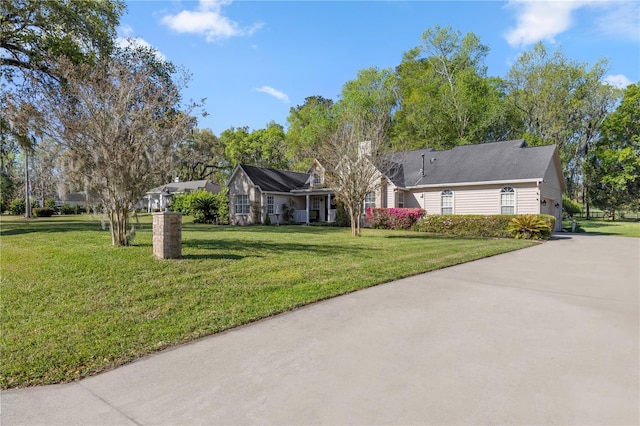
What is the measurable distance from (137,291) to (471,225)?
628 inches

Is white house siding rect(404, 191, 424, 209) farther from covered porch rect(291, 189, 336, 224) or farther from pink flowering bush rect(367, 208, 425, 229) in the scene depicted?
covered porch rect(291, 189, 336, 224)

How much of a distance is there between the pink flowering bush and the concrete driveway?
14531 millimetres

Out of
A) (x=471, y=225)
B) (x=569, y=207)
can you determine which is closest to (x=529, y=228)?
(x=471, y=225)

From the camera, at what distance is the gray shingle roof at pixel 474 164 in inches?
771

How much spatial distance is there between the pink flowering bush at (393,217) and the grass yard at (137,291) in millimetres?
9831

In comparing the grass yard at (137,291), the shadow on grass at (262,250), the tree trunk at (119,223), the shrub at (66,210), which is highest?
the shrub at (66,210)

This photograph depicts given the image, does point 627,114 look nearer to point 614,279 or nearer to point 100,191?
point 614,279

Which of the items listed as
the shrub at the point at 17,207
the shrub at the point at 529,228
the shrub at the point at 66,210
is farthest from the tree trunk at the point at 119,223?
the shrub at the point at 17,207

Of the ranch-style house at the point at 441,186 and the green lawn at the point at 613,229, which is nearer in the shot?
the ranch-style house at the point at 441,186

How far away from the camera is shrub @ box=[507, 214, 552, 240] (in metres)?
15.9

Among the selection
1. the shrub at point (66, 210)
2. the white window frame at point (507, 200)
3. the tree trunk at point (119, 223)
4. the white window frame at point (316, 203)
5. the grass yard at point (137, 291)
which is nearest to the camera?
the grass yard at point (137, 291)

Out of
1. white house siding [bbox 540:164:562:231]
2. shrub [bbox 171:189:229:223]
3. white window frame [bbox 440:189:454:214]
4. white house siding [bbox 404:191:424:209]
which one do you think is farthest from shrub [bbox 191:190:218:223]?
white house siding [bbox 540:164:562:231]

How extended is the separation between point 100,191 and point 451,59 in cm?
3520

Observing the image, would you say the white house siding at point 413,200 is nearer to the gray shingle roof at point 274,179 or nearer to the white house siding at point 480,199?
the white house siding at point 480,199
